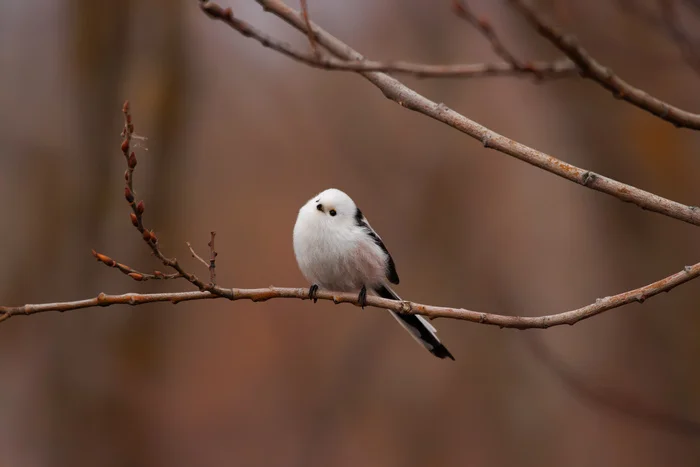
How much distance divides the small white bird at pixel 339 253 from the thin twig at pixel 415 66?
2.15 metres

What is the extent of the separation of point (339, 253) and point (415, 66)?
227 cm

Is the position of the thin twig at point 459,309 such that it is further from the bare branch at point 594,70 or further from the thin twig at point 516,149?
the bare branch at point 594,70

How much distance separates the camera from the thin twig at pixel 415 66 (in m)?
1.61

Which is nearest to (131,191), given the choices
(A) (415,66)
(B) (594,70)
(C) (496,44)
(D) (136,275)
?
(D) (136,275)

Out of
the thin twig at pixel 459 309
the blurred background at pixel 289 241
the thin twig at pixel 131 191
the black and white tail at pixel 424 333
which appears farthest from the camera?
the blurred background at pixel 289 241

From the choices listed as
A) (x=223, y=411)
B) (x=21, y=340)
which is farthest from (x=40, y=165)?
(x=223, y=411)

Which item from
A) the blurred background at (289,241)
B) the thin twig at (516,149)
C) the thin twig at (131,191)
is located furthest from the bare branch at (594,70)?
the blurred background at (289,241)

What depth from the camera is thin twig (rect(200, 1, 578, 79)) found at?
1613 mm

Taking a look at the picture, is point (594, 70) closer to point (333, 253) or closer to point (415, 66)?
point (415, 66)

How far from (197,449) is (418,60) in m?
5.57

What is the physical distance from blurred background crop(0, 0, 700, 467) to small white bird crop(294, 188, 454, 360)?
163 cm

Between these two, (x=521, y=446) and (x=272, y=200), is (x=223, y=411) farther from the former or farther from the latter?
(x=521, y=446)

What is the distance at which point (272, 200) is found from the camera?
9727 mm

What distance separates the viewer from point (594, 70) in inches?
63.8
